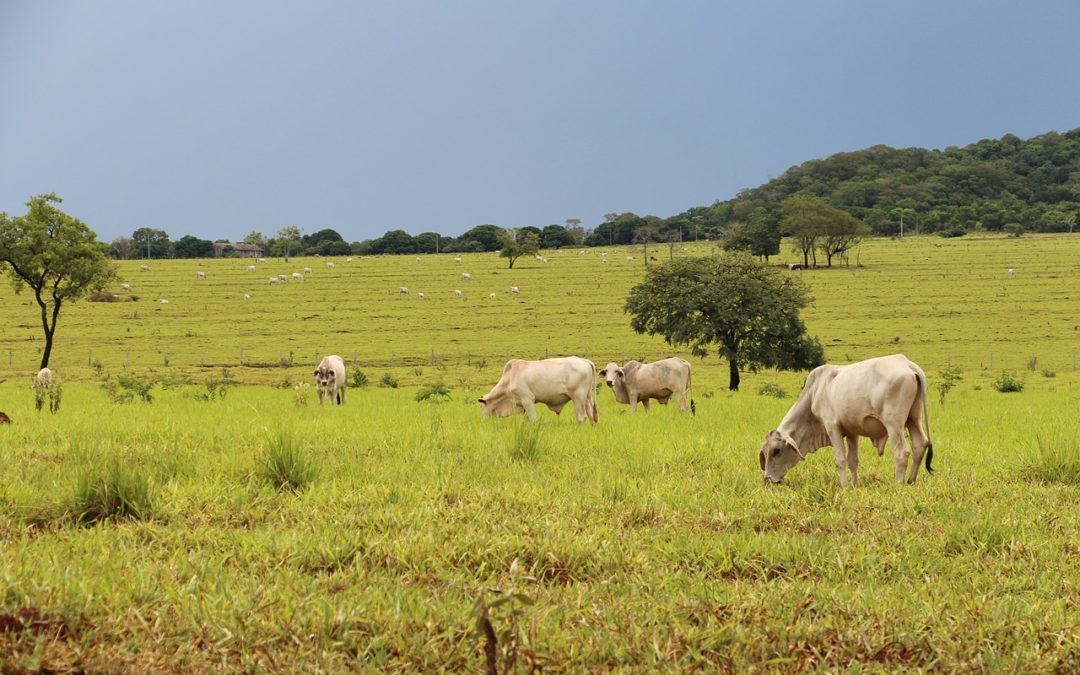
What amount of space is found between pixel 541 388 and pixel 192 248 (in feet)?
479

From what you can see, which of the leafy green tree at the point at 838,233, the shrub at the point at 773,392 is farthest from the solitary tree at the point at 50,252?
the leafy green tree at the point at 838,233

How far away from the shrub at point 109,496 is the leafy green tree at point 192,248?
151890 mm

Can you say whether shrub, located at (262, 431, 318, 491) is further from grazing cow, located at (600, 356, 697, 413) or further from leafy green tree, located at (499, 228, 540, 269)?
leafy green tree, located at (499, 228, 540, 269)

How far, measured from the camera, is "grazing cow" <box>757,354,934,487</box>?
9.91 metres

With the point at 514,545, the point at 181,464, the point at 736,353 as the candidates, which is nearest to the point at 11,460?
the point at 181,464

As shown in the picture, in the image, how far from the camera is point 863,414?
33.6 ft

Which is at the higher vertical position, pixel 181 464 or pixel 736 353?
pixel 181 464

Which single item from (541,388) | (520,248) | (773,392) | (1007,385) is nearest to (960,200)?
(520,248)

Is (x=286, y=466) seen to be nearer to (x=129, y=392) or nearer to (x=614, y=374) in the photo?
(x=614, y=374)

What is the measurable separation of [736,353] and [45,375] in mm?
25851

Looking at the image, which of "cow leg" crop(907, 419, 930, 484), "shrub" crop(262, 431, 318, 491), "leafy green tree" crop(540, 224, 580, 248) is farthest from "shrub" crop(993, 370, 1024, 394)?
"leafy green tree" crop(540, 224, 580, 248)

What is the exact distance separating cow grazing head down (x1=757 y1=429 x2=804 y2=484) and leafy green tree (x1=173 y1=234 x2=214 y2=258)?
15146 cm

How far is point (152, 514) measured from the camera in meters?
6.94

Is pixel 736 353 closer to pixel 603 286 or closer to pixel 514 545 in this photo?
pixel 514 545
